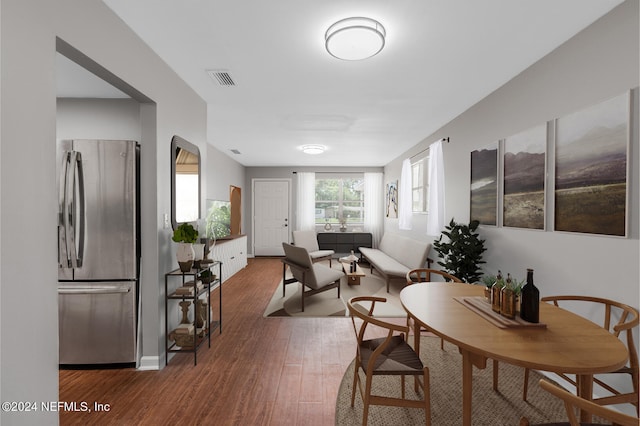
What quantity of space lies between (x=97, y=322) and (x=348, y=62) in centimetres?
303

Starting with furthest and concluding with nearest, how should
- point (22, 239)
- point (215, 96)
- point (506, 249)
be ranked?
point (215, 96), point (506, 249), point (22, 239)

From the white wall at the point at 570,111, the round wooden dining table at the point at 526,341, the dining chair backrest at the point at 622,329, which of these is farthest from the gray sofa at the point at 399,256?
the round wooden dining table at the point at 526,341

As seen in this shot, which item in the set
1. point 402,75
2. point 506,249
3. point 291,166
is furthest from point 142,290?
point 291,166

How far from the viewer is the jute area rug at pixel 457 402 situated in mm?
1797

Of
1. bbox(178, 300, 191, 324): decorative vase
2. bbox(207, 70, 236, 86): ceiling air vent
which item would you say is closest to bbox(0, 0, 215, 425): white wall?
bbox(207, 70, 236, 86): ceiling air vent

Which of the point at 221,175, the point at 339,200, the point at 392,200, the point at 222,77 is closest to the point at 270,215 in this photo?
the point at 339,200

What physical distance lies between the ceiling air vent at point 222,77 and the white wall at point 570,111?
2.70 metres

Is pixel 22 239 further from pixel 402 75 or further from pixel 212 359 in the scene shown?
pixel 402 75

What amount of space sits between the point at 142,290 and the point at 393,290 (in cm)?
367

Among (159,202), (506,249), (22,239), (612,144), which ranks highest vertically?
(612,144)

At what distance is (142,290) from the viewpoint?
2330 mm

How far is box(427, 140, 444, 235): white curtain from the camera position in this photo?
411 cm

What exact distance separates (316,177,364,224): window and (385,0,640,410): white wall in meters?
4.76

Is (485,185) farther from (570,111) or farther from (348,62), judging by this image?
(348,62)
